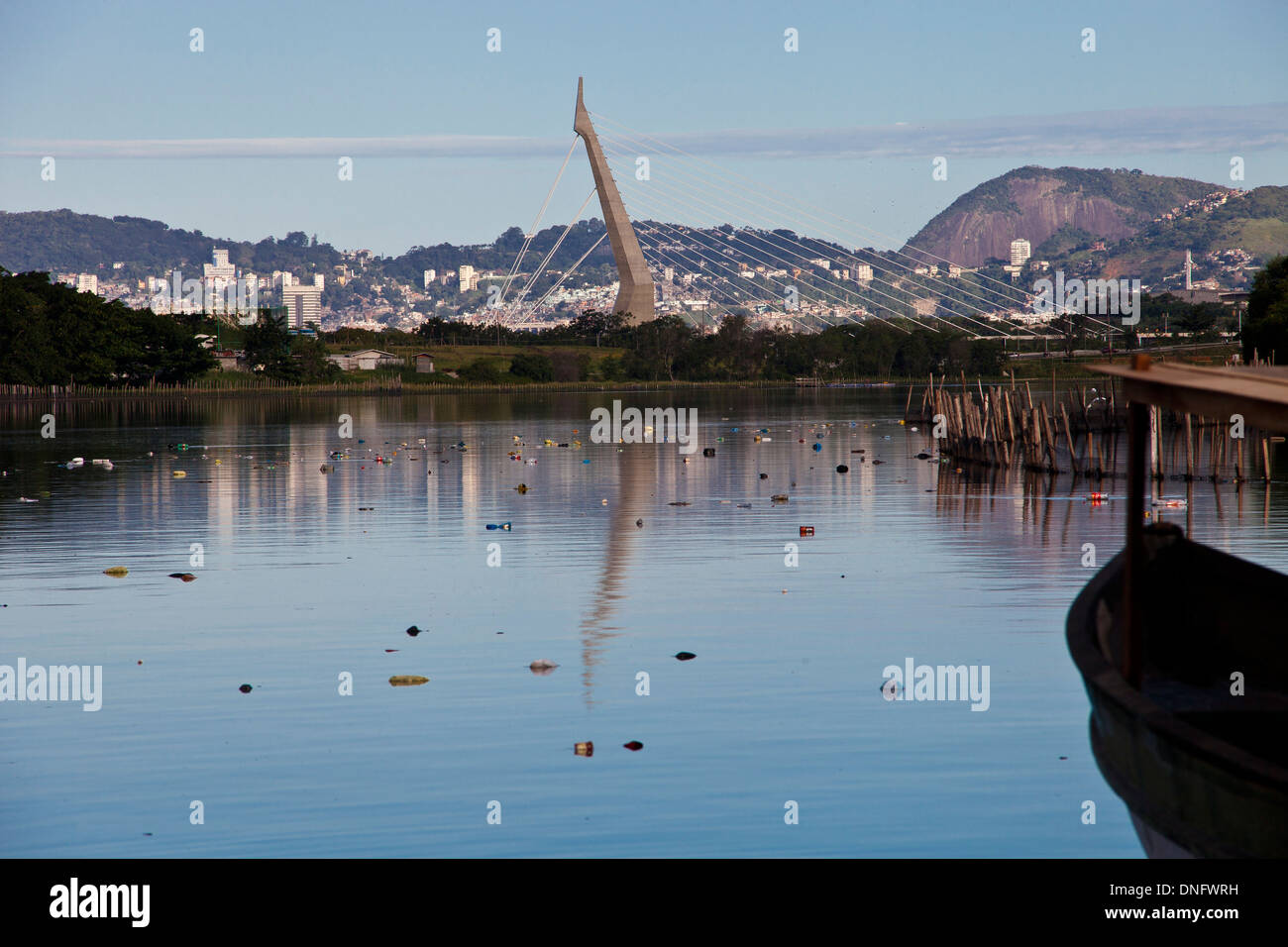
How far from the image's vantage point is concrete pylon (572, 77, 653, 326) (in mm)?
142625

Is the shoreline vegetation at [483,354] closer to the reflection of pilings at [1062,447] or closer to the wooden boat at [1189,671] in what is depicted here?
the reflection of pilings at [1062,447]

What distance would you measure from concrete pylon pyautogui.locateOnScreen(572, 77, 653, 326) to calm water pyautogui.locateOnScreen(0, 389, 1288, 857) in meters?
116

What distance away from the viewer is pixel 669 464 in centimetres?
3859

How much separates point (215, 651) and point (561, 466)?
80.2 ft

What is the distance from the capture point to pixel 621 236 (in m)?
146

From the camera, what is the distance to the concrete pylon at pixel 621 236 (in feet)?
468

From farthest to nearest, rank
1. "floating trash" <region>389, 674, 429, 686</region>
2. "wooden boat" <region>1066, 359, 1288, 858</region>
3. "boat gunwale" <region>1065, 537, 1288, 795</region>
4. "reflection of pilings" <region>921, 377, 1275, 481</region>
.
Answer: "reflection of pilings" <region>921, 377, 1275, 481</region>, "floating trash" <region>389, 674, 429, 686</region>, "wooden boat" <region>1066, 359, 1288, 858</region>, "boat gunwale" <region>1065, 537, 1288, 795</region>

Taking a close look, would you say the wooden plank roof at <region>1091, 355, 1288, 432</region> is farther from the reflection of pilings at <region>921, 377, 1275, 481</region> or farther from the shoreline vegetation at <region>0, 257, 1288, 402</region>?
the shoreline vegetation at <region>0, 257, 1288, 402</region>

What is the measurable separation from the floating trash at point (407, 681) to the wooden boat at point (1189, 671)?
6.00 meters

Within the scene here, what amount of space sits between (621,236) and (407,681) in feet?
446

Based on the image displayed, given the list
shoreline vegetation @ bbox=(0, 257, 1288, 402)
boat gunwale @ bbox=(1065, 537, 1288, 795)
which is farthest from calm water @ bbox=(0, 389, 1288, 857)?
shoreline vegetation @ bbox=(0, 257, 1288, 402)
